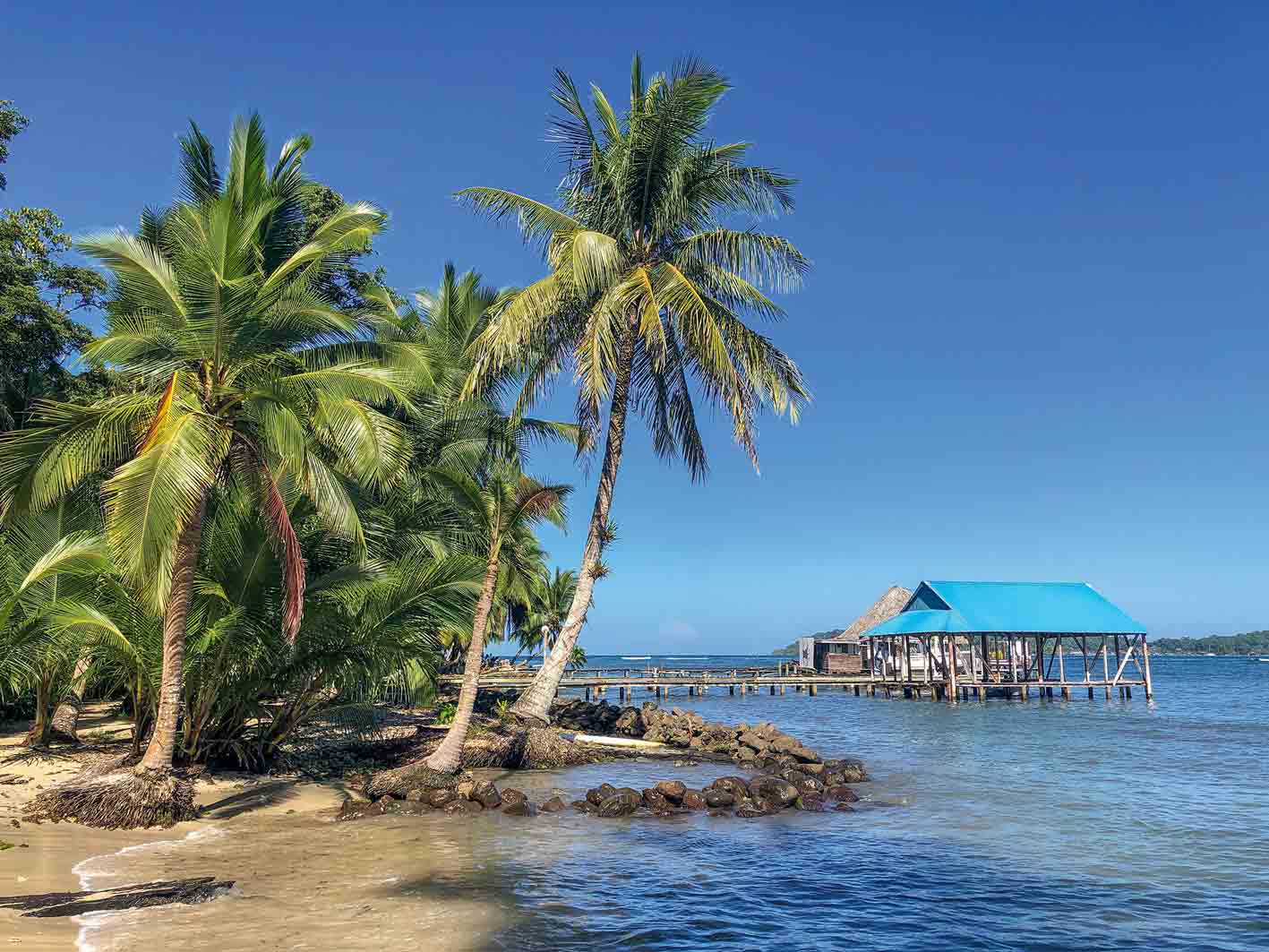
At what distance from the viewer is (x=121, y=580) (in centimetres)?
1219

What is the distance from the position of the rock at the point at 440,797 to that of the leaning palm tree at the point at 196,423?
3.64 metres

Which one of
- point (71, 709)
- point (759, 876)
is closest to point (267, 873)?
Answer: point (759, 876)

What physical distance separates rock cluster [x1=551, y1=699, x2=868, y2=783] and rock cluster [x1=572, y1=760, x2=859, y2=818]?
2.65 m

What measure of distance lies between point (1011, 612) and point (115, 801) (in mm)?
43227

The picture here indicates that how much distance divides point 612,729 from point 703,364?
11.8m

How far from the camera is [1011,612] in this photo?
45875 mm

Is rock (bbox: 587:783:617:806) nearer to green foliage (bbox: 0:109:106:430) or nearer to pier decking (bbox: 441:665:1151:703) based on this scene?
green foliage (bbox: 0:109:106:430)

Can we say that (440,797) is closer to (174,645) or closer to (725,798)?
(725,798)

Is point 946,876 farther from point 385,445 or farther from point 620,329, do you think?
point 620,329

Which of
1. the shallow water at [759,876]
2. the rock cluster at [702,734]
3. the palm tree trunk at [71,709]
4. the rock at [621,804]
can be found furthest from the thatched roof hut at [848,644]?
the palm tree trunk at [71,709]

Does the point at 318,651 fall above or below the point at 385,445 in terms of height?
below

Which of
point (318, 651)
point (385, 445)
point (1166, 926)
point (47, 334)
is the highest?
point (47, 334)

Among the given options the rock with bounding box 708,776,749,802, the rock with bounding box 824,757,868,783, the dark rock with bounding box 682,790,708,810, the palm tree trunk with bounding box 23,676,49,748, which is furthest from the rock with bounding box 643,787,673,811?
the palm tree trunk with bounding box 23,676,49,748

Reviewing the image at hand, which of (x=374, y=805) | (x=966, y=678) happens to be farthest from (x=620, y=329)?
(x=966, y=678)
